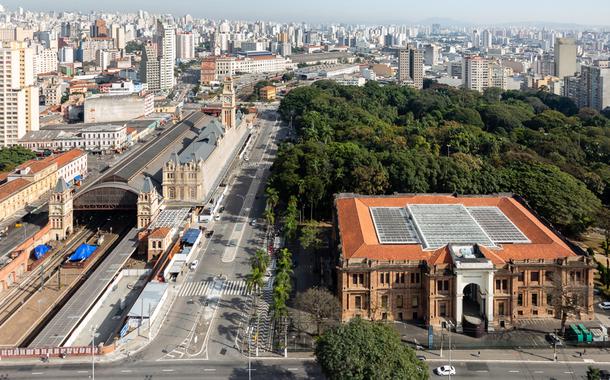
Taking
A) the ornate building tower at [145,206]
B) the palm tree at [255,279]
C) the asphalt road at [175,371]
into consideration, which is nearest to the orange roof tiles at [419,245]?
the palm tree at [255,279]

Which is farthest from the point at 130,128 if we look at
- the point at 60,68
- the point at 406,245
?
the point at 60,68

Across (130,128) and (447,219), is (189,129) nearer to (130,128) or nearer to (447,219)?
(130,128)

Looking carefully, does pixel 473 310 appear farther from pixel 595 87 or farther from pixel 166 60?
pixel 166 60

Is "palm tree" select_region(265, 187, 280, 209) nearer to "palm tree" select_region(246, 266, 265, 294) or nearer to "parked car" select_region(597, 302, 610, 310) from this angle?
"palm tree" select_region(246, 266, 265, 294)

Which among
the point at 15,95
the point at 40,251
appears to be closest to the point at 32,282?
the point at 40,251


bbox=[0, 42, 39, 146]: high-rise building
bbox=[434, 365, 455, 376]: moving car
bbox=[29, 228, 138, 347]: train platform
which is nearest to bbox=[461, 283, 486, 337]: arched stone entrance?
bbox=[434, 365, 455, 376]: moving car
